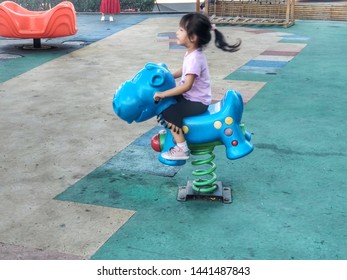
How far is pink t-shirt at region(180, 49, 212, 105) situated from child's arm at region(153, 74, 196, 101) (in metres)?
0.04

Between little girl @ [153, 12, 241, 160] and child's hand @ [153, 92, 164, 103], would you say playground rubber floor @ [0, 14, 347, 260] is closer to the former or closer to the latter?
little girl @ [153, 12, 241, 160]

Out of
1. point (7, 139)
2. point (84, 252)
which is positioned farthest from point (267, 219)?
point (7, 139)

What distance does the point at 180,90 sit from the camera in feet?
11.4

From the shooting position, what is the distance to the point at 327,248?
3.16 m

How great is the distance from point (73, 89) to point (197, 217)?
436 centimetres

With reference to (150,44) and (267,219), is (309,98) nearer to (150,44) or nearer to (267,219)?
(267,219)

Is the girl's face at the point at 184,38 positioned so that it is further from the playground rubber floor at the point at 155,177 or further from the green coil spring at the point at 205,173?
the playground rubber floor at the point at 155,177

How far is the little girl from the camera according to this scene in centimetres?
343

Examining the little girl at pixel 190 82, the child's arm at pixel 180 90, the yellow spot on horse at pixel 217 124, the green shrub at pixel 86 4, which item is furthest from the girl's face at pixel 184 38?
the green shrub at pixel 86 4

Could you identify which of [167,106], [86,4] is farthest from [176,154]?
[86,4]

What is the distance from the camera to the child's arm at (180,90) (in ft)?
11.4

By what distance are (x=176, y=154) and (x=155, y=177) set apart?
0.67 m
